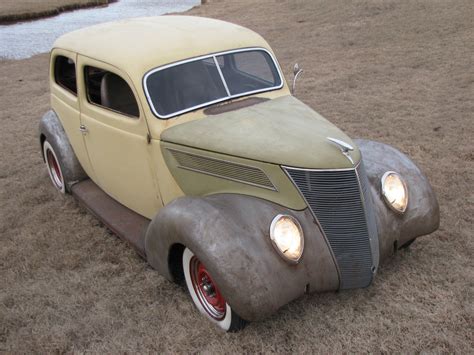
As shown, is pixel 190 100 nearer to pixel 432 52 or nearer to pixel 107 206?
pixel 107 206

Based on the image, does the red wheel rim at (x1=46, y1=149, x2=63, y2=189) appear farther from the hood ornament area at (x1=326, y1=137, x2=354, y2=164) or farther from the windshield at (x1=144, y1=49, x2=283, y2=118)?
the hood ornament area at (x1=326, y1=137, x2=354, y2=164)

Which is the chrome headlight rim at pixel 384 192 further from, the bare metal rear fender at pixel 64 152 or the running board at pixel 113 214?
the bare metal rear fender at pixel 64 152

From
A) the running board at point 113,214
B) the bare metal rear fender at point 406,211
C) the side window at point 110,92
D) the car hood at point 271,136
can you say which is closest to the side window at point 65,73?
the side window at point 110,92

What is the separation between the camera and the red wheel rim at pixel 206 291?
308 centimetres

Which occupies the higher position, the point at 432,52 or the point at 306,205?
the point at 306,205

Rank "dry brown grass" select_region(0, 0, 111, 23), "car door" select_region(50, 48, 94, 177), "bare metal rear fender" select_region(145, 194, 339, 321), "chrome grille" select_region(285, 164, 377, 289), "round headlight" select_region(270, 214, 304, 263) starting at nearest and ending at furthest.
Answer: "bare metal rear fender" select_region(145, 194, 339, 321) < "round headlight" select_region(270, 214, 304, 263) < "chrome grille" select_region(285, 164, 377, 289) < "car door" select_region(50, 48, 94, 177) < "dry brown grass" select_region(0, 0, 111, 23)

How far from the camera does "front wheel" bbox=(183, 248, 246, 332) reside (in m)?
3.00

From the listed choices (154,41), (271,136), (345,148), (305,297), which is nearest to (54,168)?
(154,41)

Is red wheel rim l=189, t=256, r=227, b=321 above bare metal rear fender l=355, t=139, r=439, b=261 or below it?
below

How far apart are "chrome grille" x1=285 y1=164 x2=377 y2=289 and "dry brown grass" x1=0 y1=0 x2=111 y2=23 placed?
2057 cm

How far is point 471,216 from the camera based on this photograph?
4078 mm

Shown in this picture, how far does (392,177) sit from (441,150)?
2371mm

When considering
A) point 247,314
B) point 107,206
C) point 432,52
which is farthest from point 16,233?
point 432,52

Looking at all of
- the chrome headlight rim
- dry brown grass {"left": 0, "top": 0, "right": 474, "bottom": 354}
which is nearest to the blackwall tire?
dry brown grass {"left": 0, "top": 0, "right": 474, "bottom": 354}
